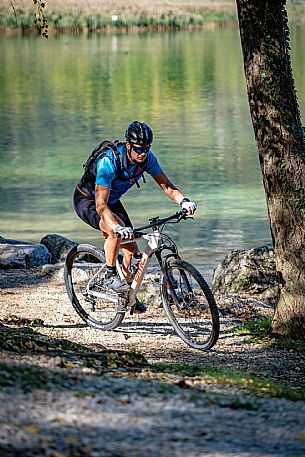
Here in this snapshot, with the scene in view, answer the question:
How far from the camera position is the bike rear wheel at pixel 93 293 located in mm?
9352

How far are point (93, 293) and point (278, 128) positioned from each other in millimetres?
2240

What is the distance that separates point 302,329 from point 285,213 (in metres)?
1.02

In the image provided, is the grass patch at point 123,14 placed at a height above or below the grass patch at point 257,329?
below

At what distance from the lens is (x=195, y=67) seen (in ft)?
197

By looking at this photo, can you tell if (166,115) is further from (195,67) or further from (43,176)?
(195,67)

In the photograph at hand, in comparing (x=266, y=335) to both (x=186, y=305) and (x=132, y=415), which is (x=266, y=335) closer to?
(x=186, y=305)

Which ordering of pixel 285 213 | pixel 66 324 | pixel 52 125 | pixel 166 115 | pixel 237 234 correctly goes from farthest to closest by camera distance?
pixel 166 115, pixel 52 125, pixel 237 234, pixel 66 324, pixel 285 213

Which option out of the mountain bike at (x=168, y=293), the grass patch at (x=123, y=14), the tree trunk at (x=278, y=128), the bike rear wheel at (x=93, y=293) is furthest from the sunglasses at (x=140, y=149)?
the grass patch at (x=123, y=14)

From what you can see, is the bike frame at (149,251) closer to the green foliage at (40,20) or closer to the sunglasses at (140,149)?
the sunglasses at (140,149)

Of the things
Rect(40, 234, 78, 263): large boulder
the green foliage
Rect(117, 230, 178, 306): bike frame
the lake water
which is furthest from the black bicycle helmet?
the lake water

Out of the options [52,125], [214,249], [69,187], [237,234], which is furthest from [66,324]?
[52,125]

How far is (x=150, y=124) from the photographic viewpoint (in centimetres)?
3647

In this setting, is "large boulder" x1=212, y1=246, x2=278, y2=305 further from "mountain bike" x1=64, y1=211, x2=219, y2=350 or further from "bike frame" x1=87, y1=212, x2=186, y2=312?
"bike frame" x1=87, y1=212, x2=186, y2=312

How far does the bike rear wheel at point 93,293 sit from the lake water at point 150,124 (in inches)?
190
